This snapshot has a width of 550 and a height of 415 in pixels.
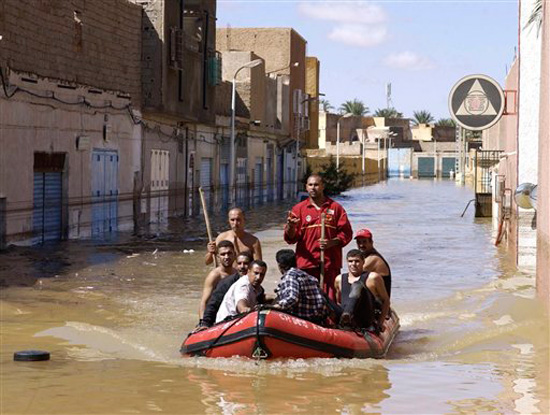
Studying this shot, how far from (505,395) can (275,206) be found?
4589cm

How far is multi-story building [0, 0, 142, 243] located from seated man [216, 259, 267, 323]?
1298cm

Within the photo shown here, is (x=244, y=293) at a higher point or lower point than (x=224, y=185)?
lower

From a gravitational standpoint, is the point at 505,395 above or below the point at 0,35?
below

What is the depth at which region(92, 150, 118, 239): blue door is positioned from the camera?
31422 millimetres

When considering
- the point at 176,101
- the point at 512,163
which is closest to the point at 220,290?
the point at 512,163

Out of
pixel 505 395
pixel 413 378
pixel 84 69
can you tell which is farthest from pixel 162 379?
pixel 84 69

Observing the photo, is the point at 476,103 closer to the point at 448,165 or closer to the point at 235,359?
the point at 235,359

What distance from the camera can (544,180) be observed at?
58.7 feet

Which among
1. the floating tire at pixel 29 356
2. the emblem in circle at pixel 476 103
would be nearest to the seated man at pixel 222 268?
the floating tire at pixel 29 356

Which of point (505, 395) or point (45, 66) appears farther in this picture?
point (45, 66)

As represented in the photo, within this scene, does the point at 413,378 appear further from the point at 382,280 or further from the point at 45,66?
the point at 45,66

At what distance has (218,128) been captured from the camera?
4897 centimetres

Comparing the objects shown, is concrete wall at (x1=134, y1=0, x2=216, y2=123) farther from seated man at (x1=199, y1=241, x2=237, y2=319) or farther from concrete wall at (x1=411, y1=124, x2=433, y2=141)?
concrete wall at (x1=411, y1=124, x2=433, y2=141)

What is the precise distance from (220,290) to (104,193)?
20092 millimetres
